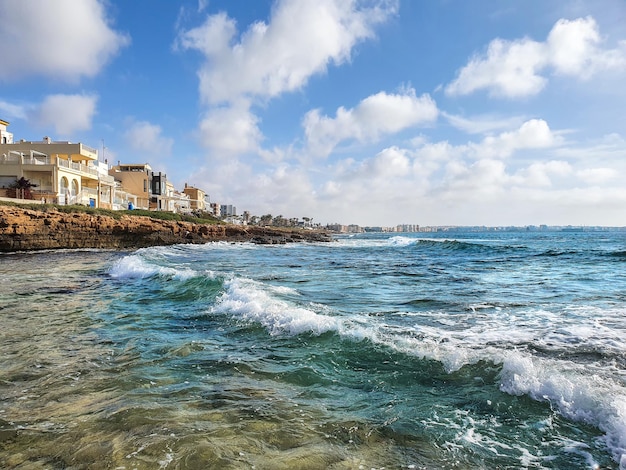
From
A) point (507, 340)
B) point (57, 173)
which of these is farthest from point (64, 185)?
point (507, 340)

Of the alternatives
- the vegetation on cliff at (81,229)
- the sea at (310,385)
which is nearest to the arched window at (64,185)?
Answer: the vegetation on cliff at (81,229)

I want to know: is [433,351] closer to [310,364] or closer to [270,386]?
[310,364]

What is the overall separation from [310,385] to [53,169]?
41.1 m

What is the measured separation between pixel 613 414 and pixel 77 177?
46681 millimetres

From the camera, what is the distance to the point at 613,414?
385 centimetres

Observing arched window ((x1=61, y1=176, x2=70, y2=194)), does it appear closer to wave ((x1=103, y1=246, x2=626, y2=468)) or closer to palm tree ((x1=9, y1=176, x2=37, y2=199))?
palm tree ((x1=9, y1=176, x2=37, y2=199))

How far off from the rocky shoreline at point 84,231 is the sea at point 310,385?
22.7 metres

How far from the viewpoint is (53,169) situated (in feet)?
122

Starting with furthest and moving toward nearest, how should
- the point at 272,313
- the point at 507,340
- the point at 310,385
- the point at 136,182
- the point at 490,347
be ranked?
1. the point at 136,182
2. the point at 272,313
3. the point at 507,340
4. the point at 490,347
5. the point at 310,385

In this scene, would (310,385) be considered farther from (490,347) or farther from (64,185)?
(64,185)

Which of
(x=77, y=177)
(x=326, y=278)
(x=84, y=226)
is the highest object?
(x=77, y=177)

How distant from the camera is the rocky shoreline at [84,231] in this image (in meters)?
27.6

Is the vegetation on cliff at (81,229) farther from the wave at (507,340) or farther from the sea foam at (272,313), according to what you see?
the wave at (507,340)

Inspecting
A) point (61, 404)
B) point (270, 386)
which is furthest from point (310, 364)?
point (61, 404)
